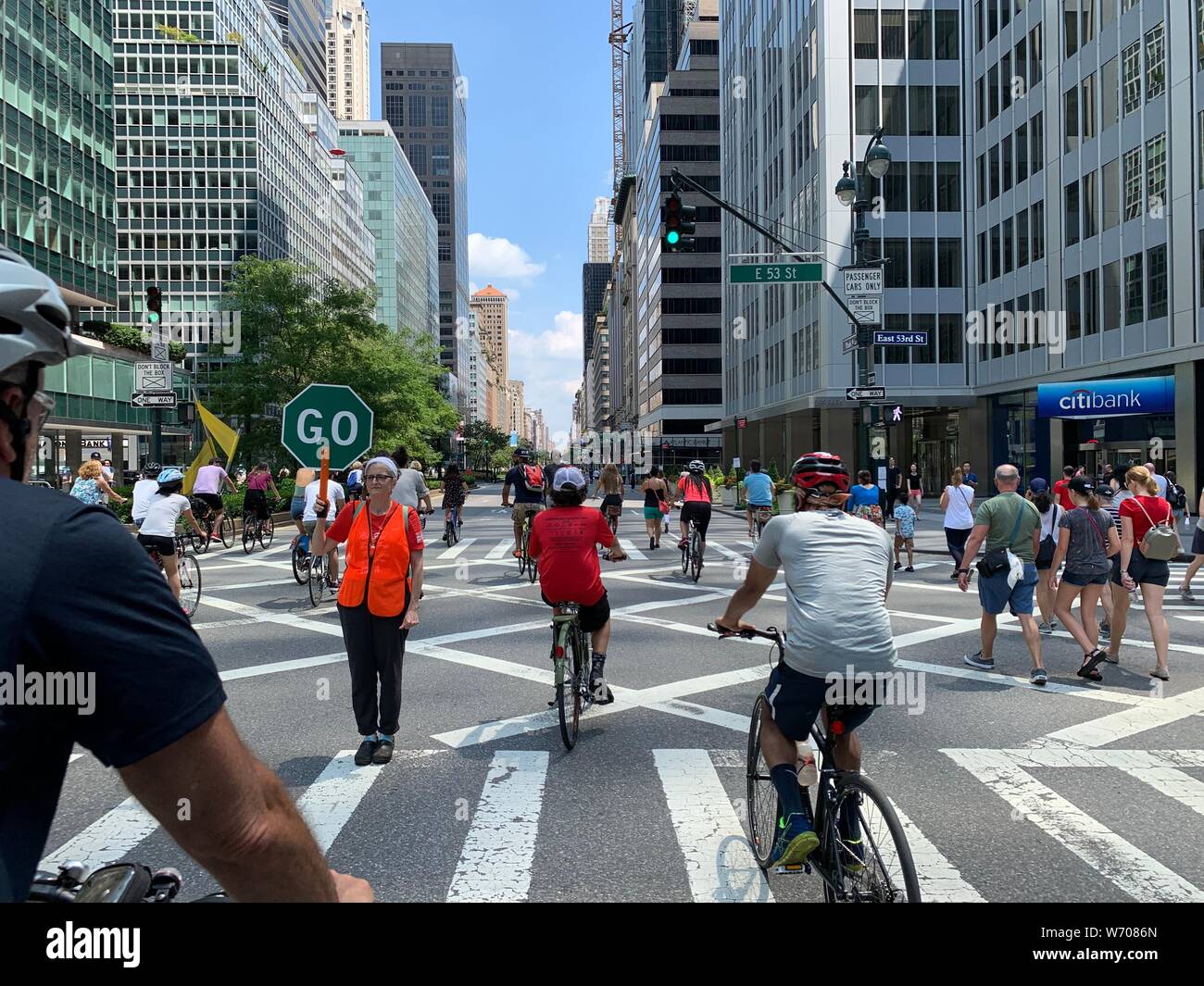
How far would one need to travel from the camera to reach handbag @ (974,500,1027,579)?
8.84 m

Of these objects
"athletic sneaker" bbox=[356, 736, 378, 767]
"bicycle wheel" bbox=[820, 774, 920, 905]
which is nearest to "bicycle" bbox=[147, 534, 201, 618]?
"athletic sneaker" bbox=[356, 736, 378, 767]

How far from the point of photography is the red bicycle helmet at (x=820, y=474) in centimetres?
431

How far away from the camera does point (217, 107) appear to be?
93.2 m

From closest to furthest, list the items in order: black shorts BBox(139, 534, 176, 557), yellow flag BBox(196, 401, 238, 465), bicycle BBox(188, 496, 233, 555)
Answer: black shorts BBox(139, 534, 176, 557)
yellow flag BBox(196, 401, 238, 465)
bicycle BBox(188, 496, 233, 555)

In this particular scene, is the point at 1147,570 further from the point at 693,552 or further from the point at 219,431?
the point at 219,431

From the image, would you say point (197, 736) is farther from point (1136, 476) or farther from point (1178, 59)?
point (1178, 59)

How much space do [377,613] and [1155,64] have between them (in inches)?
1342

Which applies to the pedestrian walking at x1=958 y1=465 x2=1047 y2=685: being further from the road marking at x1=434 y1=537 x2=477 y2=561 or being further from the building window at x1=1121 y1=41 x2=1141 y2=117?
the building window at x1=1121 y1=41 x2=1141 y2=117

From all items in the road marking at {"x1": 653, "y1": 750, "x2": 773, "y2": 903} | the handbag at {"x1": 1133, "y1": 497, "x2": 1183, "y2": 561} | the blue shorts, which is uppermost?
the handbag at {"x1": 1133, "y1": 497, "x2": 1183, "y2": 561}

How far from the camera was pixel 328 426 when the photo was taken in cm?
883

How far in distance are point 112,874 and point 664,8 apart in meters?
166

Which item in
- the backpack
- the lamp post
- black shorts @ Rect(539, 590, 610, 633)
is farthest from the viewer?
the lamp post

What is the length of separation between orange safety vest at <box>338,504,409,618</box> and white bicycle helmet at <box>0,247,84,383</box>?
16.8 ft
